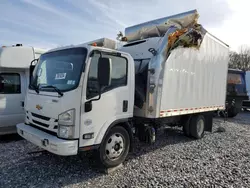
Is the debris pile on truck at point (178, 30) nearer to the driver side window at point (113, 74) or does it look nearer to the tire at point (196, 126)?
the driver side window at point (113, 74)

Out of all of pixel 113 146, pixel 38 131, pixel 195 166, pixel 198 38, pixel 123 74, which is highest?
pixel 198 38

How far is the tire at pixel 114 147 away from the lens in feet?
12.9

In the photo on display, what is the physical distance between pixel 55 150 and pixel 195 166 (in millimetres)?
2954

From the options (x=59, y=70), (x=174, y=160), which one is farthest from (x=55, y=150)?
(x=174, y=160)

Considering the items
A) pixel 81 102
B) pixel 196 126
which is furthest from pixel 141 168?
pixel 196 126

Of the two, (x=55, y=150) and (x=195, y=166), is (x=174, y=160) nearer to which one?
(x=195, y=166)

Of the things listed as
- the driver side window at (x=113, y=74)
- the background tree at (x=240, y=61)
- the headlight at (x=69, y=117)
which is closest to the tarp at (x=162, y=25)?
the driver side window at (x=113, y=74)

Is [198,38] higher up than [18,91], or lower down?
higher up

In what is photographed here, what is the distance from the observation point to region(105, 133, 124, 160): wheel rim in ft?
13.3

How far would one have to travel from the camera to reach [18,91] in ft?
19.9

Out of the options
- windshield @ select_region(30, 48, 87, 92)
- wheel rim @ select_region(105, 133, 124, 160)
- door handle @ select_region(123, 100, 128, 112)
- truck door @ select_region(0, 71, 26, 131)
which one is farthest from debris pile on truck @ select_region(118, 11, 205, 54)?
truck door @ select_region(0, 71, 26, 131)

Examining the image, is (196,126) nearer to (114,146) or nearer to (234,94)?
(114,146)

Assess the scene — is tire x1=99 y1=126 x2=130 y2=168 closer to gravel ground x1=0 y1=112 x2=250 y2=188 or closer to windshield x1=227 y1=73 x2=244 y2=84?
gravel ground x1=0 y1=112 x2=250 y2=188

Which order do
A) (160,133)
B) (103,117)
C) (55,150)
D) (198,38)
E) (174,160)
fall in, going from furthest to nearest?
(160,133) → (198,38) → (174,160) → (103,117) → (55,150)
